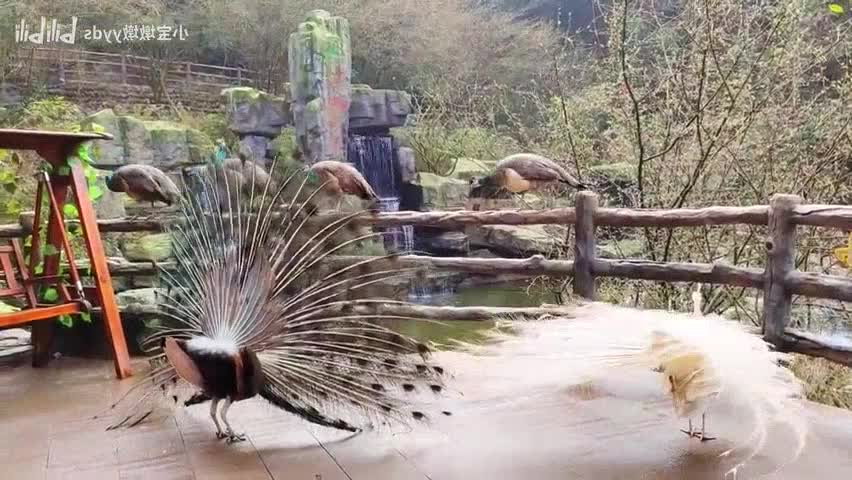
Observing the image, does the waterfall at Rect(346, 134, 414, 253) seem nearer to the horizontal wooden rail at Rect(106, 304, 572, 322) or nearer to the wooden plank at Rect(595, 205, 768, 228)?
the horizontal wooden rail at Rect(106, 304, 572, 322)

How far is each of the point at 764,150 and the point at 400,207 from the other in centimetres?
564

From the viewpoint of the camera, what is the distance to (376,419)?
2094 mm

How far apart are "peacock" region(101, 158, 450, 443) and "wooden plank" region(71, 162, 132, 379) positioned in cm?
76

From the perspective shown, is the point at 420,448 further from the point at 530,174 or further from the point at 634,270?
the point at 530,174

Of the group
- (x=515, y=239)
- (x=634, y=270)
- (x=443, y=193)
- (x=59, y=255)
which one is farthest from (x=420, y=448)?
(x=443, y=193)

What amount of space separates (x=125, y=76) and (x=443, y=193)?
419cm

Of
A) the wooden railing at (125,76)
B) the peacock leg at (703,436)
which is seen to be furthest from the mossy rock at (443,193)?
the peacock leg at (703,436)

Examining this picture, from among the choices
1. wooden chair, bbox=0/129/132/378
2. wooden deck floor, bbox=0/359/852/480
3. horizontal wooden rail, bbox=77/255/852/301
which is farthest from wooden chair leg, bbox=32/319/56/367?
wooden deck floor, bbox=0/359/852/480

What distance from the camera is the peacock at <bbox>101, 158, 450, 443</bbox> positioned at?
196cm

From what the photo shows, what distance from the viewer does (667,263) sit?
2.96 meters

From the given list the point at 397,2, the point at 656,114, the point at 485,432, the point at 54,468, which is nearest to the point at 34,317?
the point at 54,468

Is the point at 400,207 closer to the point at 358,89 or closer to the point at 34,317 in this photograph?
the point at 358,89

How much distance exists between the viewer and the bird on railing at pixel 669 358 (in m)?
1.69

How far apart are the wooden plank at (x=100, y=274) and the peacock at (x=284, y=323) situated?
76cm
